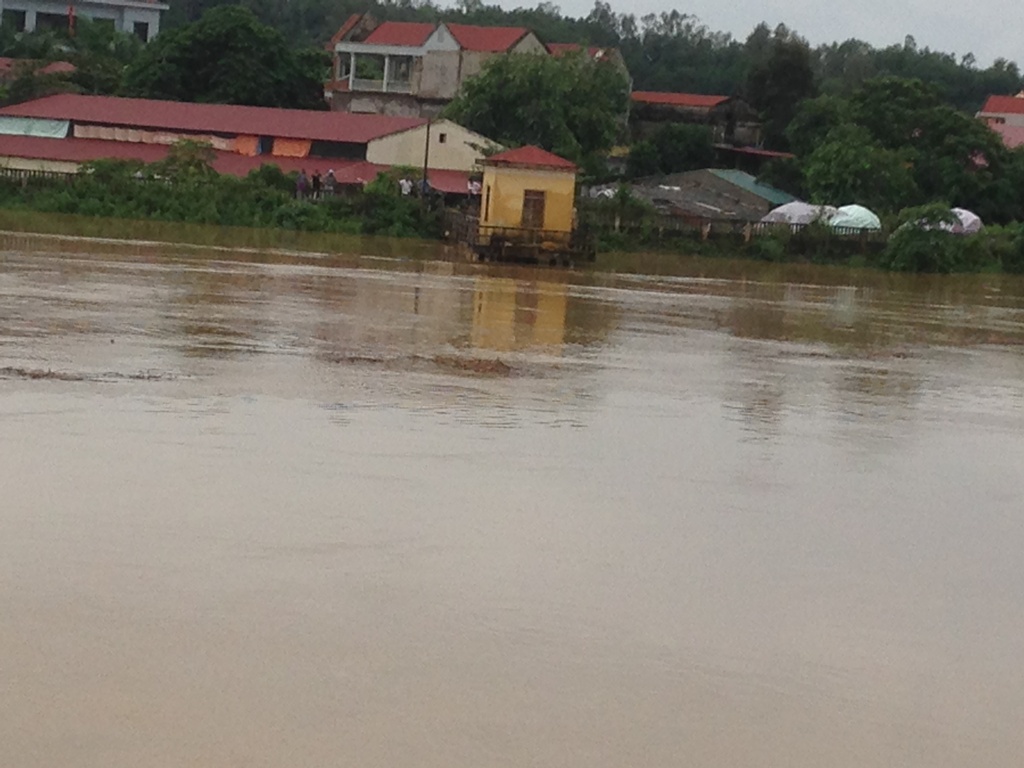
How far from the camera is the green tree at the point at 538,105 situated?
178 feet

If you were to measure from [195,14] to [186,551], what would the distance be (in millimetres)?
110991

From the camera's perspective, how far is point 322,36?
117938 millimetres

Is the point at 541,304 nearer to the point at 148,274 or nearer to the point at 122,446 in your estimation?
the point at 148,274

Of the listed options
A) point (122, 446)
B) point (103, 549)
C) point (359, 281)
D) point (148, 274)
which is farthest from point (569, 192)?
point (103, 549)

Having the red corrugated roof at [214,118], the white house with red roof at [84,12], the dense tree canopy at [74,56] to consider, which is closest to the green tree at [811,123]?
the red corrugated roof at [214,118]

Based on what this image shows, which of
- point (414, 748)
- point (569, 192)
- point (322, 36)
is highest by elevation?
point (322, 36)

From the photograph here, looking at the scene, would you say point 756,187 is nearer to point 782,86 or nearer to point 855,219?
point 855,219

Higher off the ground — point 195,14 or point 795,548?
point 195,14

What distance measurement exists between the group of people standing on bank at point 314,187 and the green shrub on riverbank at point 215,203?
754mm

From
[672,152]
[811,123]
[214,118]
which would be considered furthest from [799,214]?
[214,118]

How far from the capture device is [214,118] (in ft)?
178

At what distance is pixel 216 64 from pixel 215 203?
21136 millimetres

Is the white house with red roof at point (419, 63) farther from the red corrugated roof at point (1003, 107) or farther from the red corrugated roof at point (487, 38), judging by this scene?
the red corrugated roof at point (1003, 107)

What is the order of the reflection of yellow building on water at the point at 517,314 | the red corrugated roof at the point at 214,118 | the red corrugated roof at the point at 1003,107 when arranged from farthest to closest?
the red corrugated roof at the point at 1003,107, the red corrugated roof at the point at 214,118, the reflection of yellow building on water at the point at 517,314
